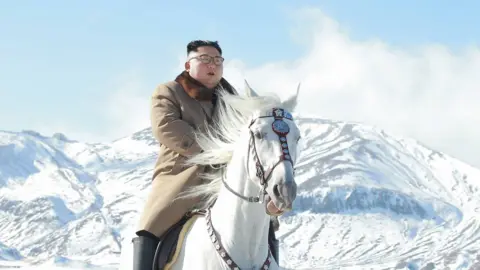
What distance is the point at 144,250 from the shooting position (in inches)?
317

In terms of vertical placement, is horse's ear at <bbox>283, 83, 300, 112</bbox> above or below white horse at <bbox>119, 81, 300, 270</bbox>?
above

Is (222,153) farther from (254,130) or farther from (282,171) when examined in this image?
(282,171)

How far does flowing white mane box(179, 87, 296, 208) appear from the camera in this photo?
7434 mm

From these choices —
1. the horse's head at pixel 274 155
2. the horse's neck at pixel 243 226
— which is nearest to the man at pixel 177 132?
the horse's neck at pixel 243 226

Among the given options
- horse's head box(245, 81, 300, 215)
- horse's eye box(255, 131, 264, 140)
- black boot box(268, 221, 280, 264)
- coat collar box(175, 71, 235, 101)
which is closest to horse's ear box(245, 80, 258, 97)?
horse's head box(245, 81, 300, 215)

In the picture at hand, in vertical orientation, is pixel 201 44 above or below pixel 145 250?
above

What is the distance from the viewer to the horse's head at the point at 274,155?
21.6 ft

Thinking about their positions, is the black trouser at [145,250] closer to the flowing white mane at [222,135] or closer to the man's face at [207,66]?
the flowing white mane at [222,135]

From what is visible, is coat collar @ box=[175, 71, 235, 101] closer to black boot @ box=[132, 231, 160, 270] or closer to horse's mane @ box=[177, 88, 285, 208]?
horse's mane @ box=[177, 88, 285, 208]

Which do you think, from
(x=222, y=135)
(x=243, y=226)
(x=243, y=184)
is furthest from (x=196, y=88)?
(x=243, y=226)

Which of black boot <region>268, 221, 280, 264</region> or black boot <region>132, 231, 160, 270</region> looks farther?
black boot <region>268, 221, 280, 264</region>

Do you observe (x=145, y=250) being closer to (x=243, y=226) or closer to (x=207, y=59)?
(x=243, y=226)

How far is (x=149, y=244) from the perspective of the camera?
8102 millimetres

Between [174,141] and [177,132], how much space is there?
0.10 m
